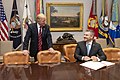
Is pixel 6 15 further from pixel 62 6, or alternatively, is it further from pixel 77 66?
pixel 77 66

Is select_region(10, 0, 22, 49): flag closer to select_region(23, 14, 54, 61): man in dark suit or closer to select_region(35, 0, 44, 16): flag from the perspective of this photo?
select_region(35, 0, 44, 16): flag

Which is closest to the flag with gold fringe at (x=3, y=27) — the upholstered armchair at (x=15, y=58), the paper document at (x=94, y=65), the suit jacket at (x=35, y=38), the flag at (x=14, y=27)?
the flag at (x=14, y=27)

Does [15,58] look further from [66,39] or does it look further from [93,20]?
[93,20]

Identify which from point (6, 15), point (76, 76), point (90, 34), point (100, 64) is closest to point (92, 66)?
point (100, 64)

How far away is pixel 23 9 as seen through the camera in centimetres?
635

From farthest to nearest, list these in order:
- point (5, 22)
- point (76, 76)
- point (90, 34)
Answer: point (5, 22), point (90, 34), point (76, 76)

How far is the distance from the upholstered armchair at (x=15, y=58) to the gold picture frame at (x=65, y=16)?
2.80m

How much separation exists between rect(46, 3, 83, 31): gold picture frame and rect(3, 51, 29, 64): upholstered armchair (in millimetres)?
2800

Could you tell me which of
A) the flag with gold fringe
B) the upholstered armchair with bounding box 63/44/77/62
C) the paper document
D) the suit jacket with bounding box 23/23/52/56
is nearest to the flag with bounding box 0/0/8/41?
the flag with gold fringe

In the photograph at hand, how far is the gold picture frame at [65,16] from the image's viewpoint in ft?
21.1

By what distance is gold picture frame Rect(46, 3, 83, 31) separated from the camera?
6.43m

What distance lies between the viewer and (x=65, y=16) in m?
6.50

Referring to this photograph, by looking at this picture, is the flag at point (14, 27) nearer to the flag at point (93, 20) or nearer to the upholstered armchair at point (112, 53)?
the flag at point (93, 20)

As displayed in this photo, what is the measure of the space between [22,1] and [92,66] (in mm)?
3852
